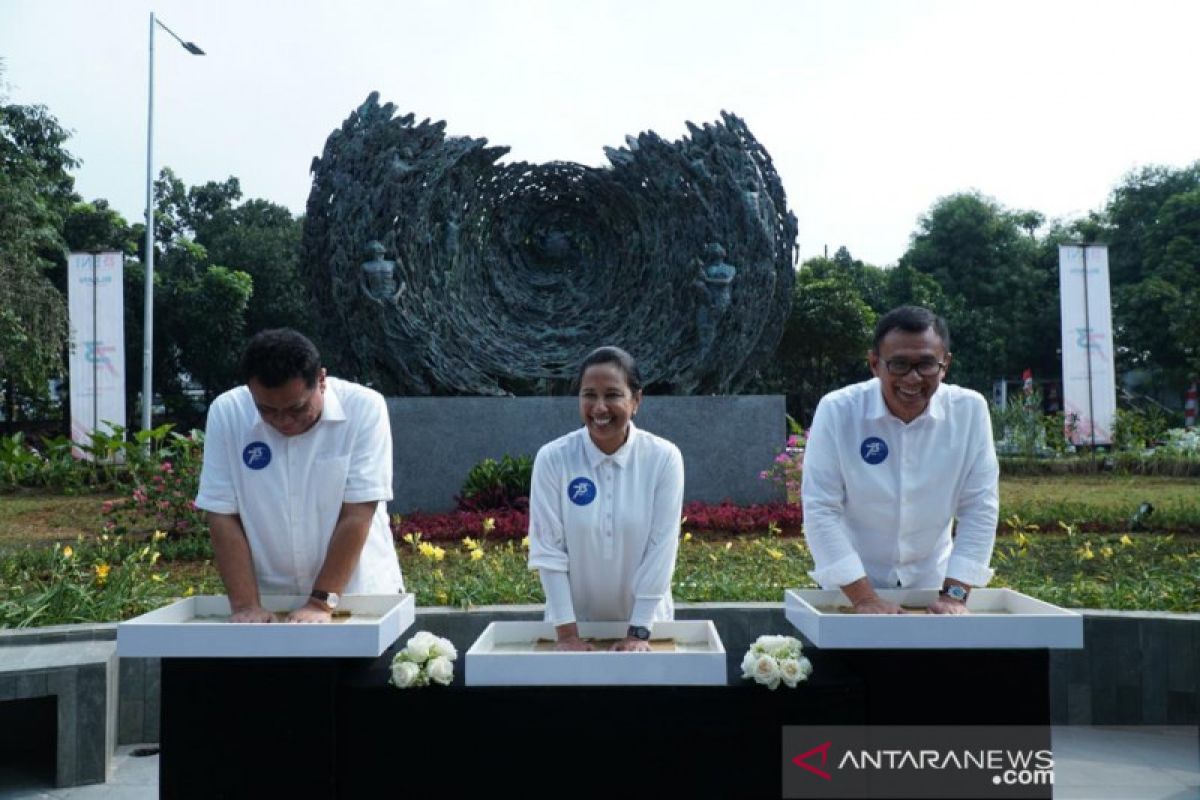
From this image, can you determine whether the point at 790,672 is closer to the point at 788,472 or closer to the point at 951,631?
the point at 951,631

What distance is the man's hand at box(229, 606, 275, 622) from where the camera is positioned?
2.78 metres

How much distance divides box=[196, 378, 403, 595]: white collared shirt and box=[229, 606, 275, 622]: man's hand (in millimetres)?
352

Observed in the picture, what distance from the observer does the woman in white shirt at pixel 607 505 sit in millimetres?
3150

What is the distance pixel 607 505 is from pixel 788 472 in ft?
26.6

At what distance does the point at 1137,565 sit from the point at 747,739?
584 centimetres

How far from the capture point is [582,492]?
10.5 ft

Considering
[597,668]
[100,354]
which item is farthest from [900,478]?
[100,354]

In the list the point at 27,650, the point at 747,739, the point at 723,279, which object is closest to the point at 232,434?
the point at 747,739

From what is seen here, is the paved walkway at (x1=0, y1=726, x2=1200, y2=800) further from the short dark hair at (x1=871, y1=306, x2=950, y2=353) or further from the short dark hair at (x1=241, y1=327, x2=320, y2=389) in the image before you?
the short dark hair at (x1=241, y1=327, x2=320, y2=389)

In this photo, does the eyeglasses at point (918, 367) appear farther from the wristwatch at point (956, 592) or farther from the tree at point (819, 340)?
the tree at point (819, 340)

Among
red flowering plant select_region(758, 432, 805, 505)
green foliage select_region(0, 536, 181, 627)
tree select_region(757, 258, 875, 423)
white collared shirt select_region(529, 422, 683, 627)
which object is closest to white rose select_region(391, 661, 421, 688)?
white collared shirt select_region(529, 422, 683, 627)

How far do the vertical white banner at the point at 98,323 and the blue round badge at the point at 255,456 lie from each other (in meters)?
16.9

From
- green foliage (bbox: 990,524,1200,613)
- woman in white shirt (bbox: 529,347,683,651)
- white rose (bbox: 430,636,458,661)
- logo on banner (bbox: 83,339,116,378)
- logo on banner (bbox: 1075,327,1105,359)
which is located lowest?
green foliage (bbox: 990,524,1200,613)

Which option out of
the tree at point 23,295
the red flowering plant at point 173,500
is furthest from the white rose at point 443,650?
the tree at point 23,295
